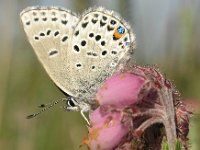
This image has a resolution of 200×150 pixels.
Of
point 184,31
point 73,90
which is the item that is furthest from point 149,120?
point 184,31

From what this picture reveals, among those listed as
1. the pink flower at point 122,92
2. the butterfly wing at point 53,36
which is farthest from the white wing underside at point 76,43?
the pink flower at point 122,92

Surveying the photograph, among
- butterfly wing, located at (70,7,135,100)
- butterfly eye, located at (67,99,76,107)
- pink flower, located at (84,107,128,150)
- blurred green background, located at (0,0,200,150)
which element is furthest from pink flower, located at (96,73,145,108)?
blurred green background, located at (0,0,200,150)

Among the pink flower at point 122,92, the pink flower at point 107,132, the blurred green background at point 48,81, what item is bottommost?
the blurred green background at point 48,81

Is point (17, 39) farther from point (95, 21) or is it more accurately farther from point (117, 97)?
point (117, 97)

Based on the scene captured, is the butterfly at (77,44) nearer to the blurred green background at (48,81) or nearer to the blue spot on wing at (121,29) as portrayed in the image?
the blue spot on wing at (121,29)

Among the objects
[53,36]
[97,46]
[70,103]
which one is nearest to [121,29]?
[97,46]

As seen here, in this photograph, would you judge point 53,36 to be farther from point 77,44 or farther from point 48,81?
point 48,81

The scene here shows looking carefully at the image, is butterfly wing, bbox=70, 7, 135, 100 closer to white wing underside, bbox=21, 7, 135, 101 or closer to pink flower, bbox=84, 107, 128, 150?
white wing underside, bbox=21, 7, 135, 101
